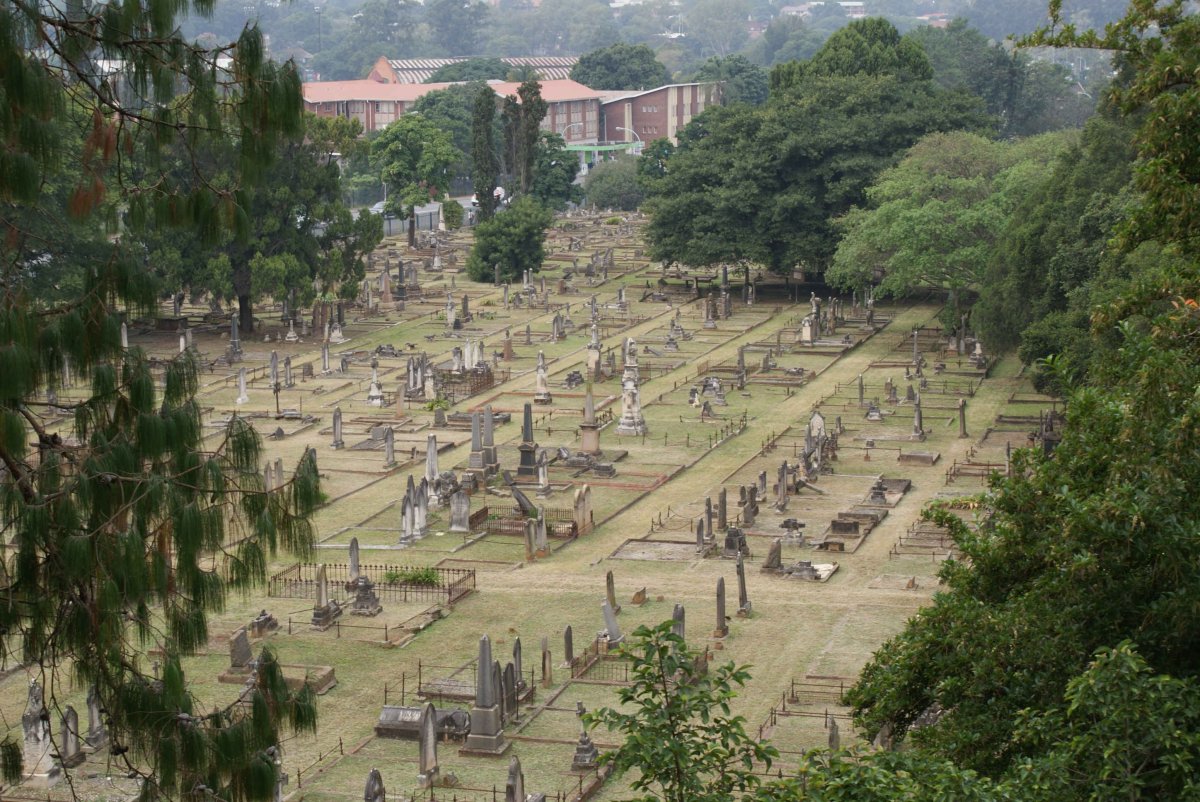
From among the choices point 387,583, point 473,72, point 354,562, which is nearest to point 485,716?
point 387,583

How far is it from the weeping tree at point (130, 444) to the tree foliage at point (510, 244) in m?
63.8

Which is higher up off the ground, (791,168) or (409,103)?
(409,103)

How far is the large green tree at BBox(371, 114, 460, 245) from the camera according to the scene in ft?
291

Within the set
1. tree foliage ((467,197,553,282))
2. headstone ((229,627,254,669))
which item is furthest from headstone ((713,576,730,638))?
tree foliage ((467,197,553,282))

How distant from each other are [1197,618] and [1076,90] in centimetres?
11680

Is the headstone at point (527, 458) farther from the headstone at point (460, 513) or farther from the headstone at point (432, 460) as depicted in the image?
the headstone at point (460, 513)

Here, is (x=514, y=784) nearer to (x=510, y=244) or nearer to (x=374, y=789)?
(x=374, y=789)

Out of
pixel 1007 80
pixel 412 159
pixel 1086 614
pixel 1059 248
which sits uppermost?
pixel 1007 80

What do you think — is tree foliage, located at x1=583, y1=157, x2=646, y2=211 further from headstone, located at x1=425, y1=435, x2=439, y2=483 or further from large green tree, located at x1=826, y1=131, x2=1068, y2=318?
headstone, located at x1=425, y1=435, x2=439, y2=483

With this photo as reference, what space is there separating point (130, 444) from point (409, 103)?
12274 cm

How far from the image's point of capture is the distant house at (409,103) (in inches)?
5217

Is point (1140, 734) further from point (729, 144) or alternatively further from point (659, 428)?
point (729, 144)

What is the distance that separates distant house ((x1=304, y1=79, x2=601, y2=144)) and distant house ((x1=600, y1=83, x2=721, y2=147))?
127 centimetres

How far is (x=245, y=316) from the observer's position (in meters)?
63.5
